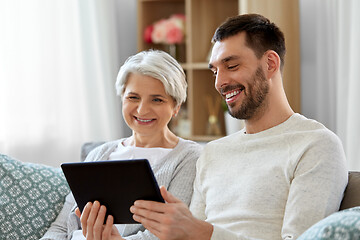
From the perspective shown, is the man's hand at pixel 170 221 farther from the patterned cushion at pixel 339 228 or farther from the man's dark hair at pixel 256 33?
the man's dark hair at pixel 256 33

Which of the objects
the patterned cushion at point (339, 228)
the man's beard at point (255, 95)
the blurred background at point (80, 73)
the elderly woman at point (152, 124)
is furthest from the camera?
the blurred background at point (80, 73)

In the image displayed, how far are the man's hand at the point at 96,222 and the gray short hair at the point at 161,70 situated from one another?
0.61 meters

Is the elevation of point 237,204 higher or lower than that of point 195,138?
higher

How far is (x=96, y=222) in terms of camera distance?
1.71 m

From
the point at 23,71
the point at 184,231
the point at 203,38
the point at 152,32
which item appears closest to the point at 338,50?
the point at 203,38

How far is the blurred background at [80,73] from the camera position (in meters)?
3.30

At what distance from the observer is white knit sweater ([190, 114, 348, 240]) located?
1570 millimetres

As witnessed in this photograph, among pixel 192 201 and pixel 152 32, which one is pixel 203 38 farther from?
pixel 192 201

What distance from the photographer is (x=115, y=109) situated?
3.96m

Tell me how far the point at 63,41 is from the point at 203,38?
896 millimetres

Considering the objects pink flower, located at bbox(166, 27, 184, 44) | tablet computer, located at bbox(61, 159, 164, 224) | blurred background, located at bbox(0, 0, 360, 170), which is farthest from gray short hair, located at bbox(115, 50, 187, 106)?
pink flower, located at bbox(166, 27, 184, 44)

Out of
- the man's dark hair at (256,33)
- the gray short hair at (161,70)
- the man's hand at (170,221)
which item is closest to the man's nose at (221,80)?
the man's dark hair at (256,33)

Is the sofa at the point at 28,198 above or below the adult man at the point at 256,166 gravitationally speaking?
below

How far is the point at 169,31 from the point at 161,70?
1.79 metres
